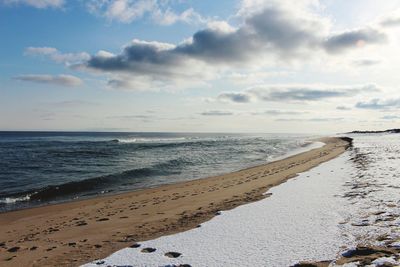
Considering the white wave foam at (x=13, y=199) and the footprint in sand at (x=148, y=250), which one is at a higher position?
the footprint in sand at (x=148, y=250)

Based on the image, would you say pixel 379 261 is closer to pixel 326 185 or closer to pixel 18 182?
pixel 326 185

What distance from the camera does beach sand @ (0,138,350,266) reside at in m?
6.47

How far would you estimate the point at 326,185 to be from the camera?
1123 centimetres

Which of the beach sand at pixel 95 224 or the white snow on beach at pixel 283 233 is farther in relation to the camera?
the beach sand at pixel 95 224

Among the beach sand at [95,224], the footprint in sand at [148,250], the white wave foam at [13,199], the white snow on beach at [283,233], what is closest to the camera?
the white snow on beach at [283,233]

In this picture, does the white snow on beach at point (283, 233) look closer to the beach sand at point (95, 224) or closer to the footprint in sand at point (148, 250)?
the footprint in sand at point (148, 250)

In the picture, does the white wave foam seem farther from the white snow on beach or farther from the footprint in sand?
the footprint in sand

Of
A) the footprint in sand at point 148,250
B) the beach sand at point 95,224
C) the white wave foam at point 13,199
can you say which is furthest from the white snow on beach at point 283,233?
Result: the white wave foam at point 13,199

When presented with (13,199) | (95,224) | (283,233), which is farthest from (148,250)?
(13,199)

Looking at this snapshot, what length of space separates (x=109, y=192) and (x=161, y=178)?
494 centimetres

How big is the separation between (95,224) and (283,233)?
535 cm

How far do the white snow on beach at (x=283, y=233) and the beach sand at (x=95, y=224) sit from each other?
30.5 inches

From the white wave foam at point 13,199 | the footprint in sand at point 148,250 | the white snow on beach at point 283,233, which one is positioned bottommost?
the white wave foam at point 13,199

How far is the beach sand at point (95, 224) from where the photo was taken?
21.2 feet
